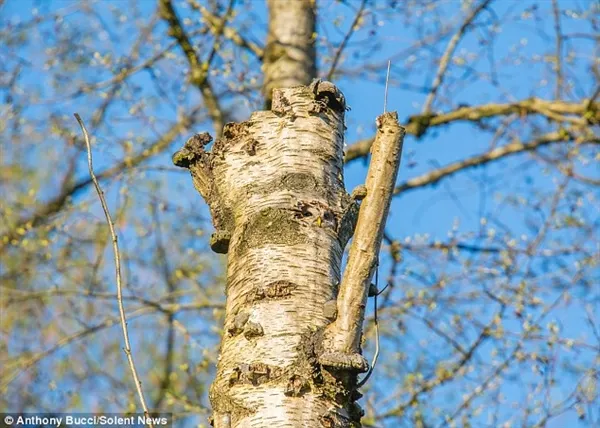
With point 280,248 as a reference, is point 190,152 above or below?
above

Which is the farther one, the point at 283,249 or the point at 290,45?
the point at 290,45

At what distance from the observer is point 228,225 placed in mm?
2527

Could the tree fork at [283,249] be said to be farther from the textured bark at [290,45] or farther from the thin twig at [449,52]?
the thin twig at [449,52]

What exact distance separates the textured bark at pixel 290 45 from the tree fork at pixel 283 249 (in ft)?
9.31

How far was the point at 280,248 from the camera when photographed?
7.70 ft

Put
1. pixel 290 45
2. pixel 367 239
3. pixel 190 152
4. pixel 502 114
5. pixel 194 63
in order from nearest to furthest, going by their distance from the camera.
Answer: pixel 367 239 → pixel 190 152 → pixel 290 45 → pixel 194 63 → pixel 502 114

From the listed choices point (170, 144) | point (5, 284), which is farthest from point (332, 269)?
point (5, 284)

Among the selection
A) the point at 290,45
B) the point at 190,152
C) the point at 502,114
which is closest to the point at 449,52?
the point at 502,114

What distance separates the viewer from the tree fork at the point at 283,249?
83.0 inches

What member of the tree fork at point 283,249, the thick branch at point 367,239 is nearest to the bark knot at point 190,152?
the tree fork at point 283,249

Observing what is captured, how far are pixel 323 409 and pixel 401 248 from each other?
4.23 m

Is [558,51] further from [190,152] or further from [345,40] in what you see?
[190,152]

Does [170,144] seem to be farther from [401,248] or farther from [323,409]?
[323,409]

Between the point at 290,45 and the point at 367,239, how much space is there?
367 centimetres
